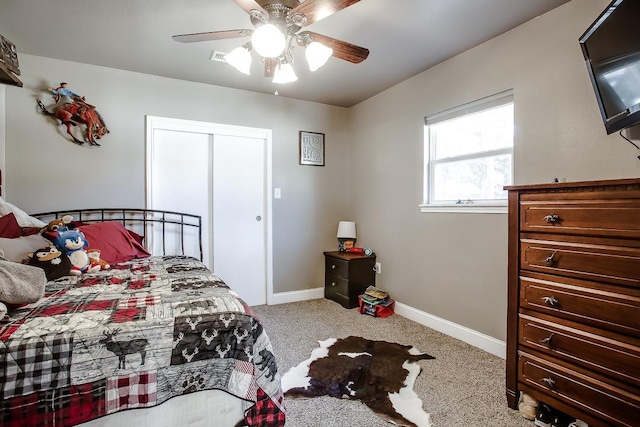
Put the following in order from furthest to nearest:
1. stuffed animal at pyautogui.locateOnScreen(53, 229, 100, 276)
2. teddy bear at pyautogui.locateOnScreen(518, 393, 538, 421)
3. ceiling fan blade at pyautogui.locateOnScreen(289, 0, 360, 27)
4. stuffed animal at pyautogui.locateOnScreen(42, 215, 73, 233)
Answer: stuffed animal at pyautogui.locateOnScreen(42, 215, 73, 233)
stuffed animal at pyautogui.locateOnScreen(53, 229, 100, 276)
teddy bear at pyautogui.locateOnScreen(518, 393, 538, 421)
ceiling fan blade at pyautogui.locateOnScreen(289, 0, 360, 27)

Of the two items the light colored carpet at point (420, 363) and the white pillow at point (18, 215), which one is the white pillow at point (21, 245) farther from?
the light colored carpet at point (420, 363)

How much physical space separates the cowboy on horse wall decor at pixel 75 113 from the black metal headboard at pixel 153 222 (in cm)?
64

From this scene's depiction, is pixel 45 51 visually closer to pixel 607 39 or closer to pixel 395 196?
pixel 395 196

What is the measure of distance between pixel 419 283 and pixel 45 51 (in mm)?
3828

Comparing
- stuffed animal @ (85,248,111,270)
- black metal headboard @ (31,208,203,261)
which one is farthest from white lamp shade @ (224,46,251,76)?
black metal headboard @ (31,208,203,261)

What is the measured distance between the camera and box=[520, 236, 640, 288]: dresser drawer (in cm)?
129

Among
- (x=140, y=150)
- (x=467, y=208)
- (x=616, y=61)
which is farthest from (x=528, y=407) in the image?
(x=140, y=150)

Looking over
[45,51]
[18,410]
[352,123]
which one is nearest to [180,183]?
[45,51]

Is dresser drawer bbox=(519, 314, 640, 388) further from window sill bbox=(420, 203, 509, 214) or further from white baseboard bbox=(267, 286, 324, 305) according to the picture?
white baseboard bbox=(267, 286, 324, 305)

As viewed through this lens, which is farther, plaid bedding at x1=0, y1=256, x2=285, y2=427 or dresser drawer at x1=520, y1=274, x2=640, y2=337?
dresser drawer at x1=520, y1=274, x2=640, y2=337

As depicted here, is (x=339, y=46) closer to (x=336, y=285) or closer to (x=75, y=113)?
(x=75, y=113)

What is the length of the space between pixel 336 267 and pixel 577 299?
8.08 feet

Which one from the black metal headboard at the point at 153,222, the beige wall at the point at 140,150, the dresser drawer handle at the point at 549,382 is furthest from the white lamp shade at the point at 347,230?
the dresser drawer handle at the point at 549,382

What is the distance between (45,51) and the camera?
260cm
